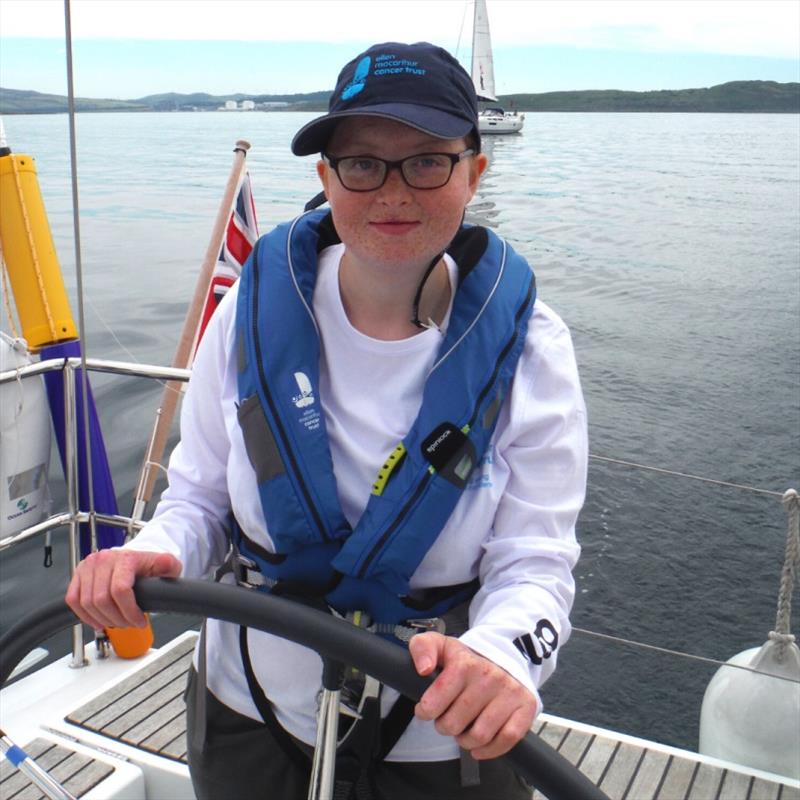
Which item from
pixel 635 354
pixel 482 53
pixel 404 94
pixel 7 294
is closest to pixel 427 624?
pixel 404 94

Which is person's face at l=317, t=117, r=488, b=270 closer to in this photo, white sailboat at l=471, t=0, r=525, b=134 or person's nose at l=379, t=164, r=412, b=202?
person's nose at l=379, t=164, r=412, b=202

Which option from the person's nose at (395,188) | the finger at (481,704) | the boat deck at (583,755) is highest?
the person's nose at (395,188)

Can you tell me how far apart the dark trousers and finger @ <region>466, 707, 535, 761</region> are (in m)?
0.31

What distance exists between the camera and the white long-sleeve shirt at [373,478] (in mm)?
1104

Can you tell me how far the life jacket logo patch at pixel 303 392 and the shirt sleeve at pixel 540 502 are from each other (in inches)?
9.3

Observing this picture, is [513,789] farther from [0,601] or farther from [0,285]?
[0,601]

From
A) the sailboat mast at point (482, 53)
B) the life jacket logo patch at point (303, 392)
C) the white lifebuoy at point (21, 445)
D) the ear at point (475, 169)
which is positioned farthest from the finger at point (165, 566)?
the sailboat mast at point (482, 53)

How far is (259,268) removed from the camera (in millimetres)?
1305

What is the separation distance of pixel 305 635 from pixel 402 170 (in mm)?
528

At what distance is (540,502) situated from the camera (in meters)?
1.12

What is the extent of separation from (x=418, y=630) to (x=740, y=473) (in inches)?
314

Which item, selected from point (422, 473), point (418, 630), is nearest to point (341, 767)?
point (418, 630)

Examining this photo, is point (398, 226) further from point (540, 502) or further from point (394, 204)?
point (540, 502)

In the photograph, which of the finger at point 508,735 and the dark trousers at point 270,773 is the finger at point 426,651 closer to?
the finger at point 508,735
